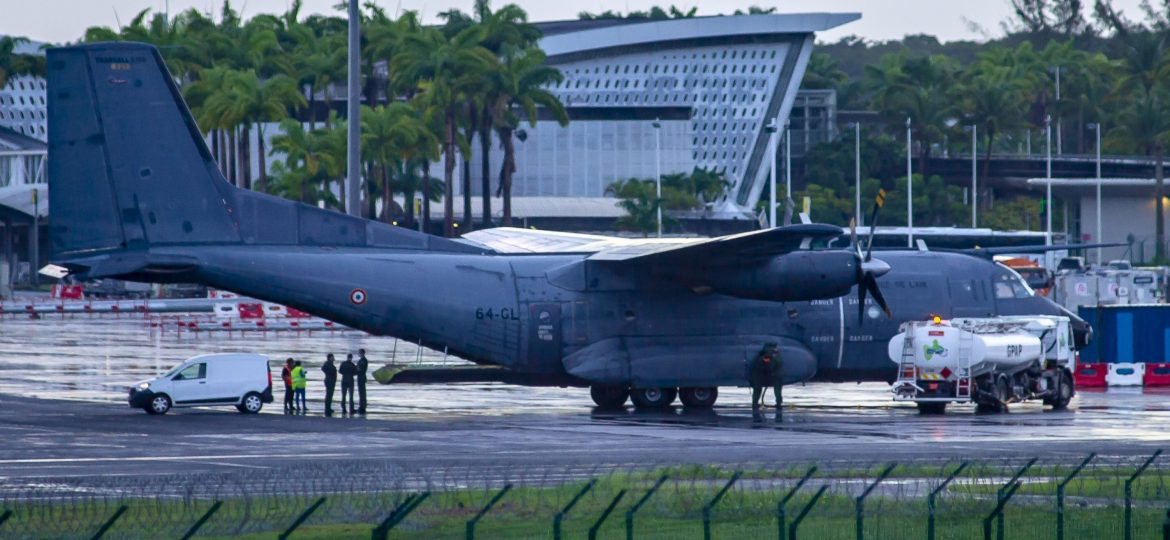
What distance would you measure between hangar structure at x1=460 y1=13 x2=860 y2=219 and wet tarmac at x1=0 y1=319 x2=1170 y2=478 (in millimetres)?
92912

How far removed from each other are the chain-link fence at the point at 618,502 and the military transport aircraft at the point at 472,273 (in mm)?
9448

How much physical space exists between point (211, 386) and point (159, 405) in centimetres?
119

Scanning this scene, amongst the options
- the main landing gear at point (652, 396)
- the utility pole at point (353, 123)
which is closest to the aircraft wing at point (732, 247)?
the main landing gear at point (652, 396)

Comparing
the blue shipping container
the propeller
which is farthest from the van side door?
the blue shipping container

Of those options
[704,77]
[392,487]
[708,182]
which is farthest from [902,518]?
[704,77]

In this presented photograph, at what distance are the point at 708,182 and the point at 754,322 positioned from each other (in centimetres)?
8952

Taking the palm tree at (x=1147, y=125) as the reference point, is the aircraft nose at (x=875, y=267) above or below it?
below

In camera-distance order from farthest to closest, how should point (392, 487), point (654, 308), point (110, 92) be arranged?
point (654, 308), point (110, 92), point (392, 487)

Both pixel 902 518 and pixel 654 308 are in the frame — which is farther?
pixel 654 308

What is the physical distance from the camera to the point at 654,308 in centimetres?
3466

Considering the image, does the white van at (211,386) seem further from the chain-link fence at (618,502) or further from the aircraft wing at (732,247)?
the chain-link fence at (618,502)

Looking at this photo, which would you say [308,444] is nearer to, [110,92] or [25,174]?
[110,92]

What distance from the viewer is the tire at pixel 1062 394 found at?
35562 millimetres

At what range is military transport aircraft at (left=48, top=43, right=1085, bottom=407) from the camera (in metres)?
32.2
